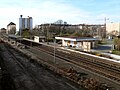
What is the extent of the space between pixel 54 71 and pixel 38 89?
8361 millimetres

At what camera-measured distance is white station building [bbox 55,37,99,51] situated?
56244mm

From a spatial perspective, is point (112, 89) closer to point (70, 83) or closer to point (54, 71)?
point (70, 83)

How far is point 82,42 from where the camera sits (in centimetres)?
6162

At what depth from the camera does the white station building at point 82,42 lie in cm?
5624

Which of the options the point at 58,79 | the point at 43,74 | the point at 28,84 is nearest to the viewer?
the point at 28,84

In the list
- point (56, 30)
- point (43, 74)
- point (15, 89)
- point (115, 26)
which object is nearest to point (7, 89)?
point (15, 89)

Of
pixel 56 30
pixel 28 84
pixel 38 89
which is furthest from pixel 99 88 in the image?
pixel 56 30

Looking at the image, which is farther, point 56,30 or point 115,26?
point 115,26

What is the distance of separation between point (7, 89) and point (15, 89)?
71 centimetres

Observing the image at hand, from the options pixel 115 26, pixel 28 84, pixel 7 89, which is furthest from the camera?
pixel 115 26

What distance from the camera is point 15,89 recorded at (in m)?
18.9

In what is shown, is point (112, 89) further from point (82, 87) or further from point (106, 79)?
point (106, 79)

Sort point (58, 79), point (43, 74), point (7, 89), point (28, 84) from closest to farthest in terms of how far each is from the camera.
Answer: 1. point (7, 89)
2. point (28, 84)
3. point (58, 79)
4. point (43, 74)

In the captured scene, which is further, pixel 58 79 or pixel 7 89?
pixel 58 79
